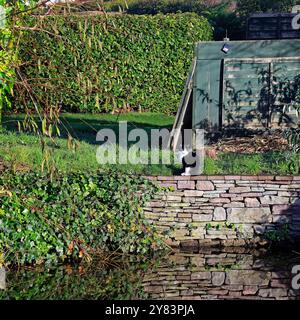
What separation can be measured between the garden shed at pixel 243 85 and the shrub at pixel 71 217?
2.68 meters

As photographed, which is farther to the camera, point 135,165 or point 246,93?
point 246,93

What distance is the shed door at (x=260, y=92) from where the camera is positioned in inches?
537

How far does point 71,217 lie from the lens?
11.2 m

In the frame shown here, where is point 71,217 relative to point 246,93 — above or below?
below

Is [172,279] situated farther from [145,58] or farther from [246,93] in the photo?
[145,58]

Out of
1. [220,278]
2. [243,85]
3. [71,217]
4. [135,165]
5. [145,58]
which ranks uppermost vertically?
[145,58]

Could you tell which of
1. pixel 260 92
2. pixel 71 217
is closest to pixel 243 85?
pixel 260 92

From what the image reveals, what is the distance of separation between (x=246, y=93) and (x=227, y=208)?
2.81m

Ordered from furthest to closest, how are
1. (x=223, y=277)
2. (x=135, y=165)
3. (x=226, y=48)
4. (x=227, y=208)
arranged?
(x=226, y=48) < (x=135, y=165) < (x=227, y=208) < (x=223, y=277)

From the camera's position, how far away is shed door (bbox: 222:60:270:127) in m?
13.7

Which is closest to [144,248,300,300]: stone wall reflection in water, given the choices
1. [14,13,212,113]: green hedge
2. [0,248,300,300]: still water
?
[0,248,300,300]: still water

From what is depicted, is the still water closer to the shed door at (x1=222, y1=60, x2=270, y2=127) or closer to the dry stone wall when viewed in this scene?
the dry stone wall

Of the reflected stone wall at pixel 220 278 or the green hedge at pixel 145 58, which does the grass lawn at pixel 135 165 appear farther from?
the green hedge at pixel 145 58

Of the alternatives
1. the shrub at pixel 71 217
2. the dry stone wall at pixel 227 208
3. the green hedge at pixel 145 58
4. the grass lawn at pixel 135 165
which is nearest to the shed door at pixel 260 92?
the grass lawn at pixel 135 165
